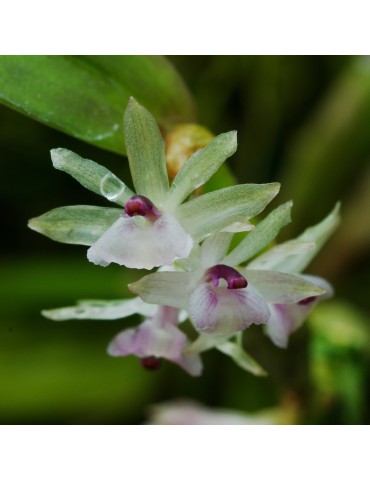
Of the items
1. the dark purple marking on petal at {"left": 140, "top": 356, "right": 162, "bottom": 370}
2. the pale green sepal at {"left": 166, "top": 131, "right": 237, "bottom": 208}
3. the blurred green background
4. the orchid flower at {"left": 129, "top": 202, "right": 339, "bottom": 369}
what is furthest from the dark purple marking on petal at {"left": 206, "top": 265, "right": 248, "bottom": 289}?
the blurred green background

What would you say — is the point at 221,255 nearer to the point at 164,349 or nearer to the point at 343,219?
the point at 164,349

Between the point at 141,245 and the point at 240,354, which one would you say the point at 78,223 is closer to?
the point at 141,245

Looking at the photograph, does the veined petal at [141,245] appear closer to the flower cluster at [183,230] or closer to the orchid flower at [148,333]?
the flower cluster at [183,230]

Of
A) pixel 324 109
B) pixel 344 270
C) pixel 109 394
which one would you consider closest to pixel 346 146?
pixel 324 109

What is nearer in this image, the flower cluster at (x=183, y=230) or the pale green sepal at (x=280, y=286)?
the flower cluster at (x=183, y=230)

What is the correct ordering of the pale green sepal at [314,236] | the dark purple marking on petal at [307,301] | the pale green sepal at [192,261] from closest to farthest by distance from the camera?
the pale green sepal at [192,261]
the dark purple marking on petal at [307,301]
the pale green sepal at [314,236]

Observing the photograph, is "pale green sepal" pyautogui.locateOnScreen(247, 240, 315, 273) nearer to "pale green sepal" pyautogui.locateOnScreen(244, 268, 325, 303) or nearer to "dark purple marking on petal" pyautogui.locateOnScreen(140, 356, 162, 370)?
"pale green sepal" pyautogui.locateOnScreen(244, 268, 325, 303)

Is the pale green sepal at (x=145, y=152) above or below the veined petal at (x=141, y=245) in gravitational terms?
above

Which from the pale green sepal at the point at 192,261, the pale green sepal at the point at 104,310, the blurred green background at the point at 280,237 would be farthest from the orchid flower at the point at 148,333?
the blurred green background at the point at 280,237
